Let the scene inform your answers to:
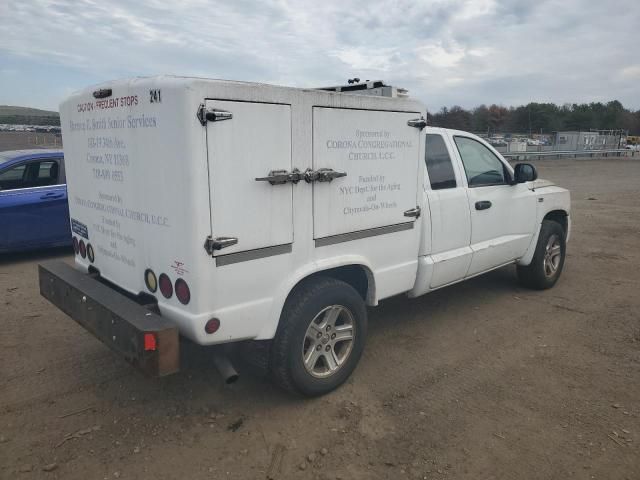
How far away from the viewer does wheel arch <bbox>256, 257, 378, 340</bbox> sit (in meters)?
3.29

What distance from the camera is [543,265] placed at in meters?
6.02

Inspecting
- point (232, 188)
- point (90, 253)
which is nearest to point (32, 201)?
point (90, 253)

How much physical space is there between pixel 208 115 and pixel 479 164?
3.24m

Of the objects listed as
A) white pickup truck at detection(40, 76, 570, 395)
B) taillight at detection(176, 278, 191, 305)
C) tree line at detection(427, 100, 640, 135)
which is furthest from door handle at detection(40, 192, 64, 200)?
tree line at detection(427, 100, 640, 135)

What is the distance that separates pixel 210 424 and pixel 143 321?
2.96 feet

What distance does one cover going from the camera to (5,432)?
10.7 feet

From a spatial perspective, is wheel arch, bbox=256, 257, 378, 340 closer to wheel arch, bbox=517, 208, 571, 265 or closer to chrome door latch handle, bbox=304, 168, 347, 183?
chrome door latch handle, bbox=304, 168, 347, 183

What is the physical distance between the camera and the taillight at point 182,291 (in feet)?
9.86

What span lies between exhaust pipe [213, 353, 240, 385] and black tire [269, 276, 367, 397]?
11.2 inches

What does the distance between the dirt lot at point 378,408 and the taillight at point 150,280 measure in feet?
2.87

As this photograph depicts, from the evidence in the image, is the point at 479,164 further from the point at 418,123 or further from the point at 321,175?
the point at 321,175

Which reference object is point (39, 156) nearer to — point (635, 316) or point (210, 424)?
point (210, 424)

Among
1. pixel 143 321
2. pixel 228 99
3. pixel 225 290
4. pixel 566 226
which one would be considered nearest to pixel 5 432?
pixel 143 321

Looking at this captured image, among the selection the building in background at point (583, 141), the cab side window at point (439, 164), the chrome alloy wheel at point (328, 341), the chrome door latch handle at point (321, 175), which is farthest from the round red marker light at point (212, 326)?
the building in background at point (583, 141)
